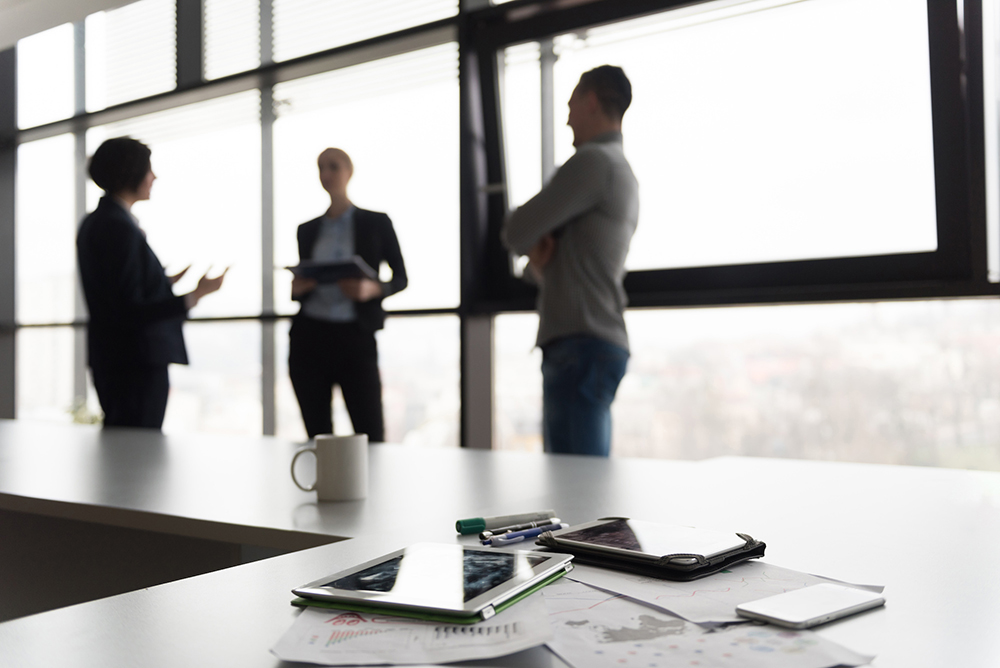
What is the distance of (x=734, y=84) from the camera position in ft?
9.24

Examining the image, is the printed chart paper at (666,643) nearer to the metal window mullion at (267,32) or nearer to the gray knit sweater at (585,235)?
the gray knit sweater at (585,235)

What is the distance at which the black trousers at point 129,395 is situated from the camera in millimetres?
2602

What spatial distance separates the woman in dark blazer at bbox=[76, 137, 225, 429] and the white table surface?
772mm

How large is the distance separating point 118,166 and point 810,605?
2668 mm

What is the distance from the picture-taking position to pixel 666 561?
70 cm

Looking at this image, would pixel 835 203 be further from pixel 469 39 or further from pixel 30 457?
pixel 30 457

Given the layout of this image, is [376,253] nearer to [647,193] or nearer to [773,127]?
[647,193]

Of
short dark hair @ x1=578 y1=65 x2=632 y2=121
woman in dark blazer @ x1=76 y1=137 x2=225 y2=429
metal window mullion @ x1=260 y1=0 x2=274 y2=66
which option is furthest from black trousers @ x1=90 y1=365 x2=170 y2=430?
metal window mullion @ x1=260 y1=0 x2=274 y2=66

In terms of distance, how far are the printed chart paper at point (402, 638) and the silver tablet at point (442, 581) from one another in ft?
0.04

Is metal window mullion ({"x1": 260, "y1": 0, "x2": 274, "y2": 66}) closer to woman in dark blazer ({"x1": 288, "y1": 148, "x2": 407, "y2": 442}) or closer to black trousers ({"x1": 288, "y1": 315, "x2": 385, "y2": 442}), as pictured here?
woman in dark blazer ({"x1": 288, "y1": 148, "x2": 407, "y2": 442})

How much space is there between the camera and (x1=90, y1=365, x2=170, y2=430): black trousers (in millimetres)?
2602

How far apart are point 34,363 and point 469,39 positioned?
3532 mm

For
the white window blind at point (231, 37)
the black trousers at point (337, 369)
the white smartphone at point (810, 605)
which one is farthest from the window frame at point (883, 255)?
the white smartphone at point (810, 605)

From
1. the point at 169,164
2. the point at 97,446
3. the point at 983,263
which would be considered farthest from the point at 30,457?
the point at 169,164
